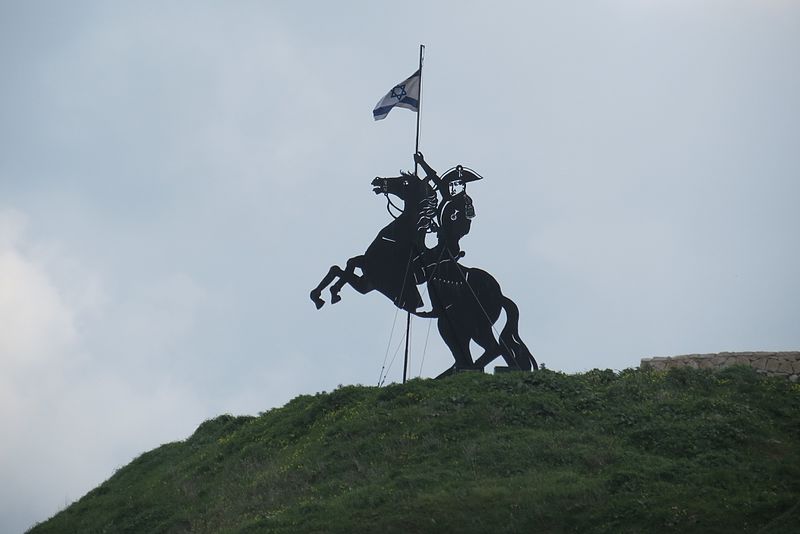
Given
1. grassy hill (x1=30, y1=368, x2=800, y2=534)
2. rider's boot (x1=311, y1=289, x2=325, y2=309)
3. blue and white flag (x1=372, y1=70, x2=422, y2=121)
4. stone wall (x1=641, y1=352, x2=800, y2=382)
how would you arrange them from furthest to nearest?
1. blue and white flag (x1=372, y1=70, x2=422, y2=121)
2. rider's boot (x1=311, y1=289, x2=325, y2=309)
3. stone wall (x1=641, y1=352, x2=800, y2=382)
4. grassy hill (x1=30, y1=368, x2=800, y2=534)

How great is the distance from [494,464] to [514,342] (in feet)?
27.6

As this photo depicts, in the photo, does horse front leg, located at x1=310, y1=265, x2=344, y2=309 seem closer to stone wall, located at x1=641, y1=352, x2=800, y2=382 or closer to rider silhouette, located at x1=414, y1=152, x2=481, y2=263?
rider silhouette, located at x1=414, y1=152, x2=481, y2=263

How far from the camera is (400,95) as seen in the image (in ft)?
107

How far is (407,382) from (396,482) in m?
6.66

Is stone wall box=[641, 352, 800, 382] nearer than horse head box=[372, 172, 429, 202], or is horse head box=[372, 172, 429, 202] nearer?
stone wall box=[641, 352, 800, 382]

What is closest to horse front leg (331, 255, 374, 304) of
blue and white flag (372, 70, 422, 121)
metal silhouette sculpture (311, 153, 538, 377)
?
metal silhouette sculpture (311, 153, 538, 377)

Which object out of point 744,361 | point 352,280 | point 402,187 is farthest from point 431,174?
point 744,361

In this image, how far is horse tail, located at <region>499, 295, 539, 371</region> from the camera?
Result: 3023 cm

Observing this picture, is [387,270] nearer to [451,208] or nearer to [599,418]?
[451,208]

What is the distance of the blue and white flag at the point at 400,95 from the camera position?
32.4m

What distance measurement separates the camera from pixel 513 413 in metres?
25.3

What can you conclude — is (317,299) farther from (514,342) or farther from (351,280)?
(514,342)

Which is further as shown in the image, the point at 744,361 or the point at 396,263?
the point at 396,263

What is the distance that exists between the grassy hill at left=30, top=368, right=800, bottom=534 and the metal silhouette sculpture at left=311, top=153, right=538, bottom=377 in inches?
73.7
